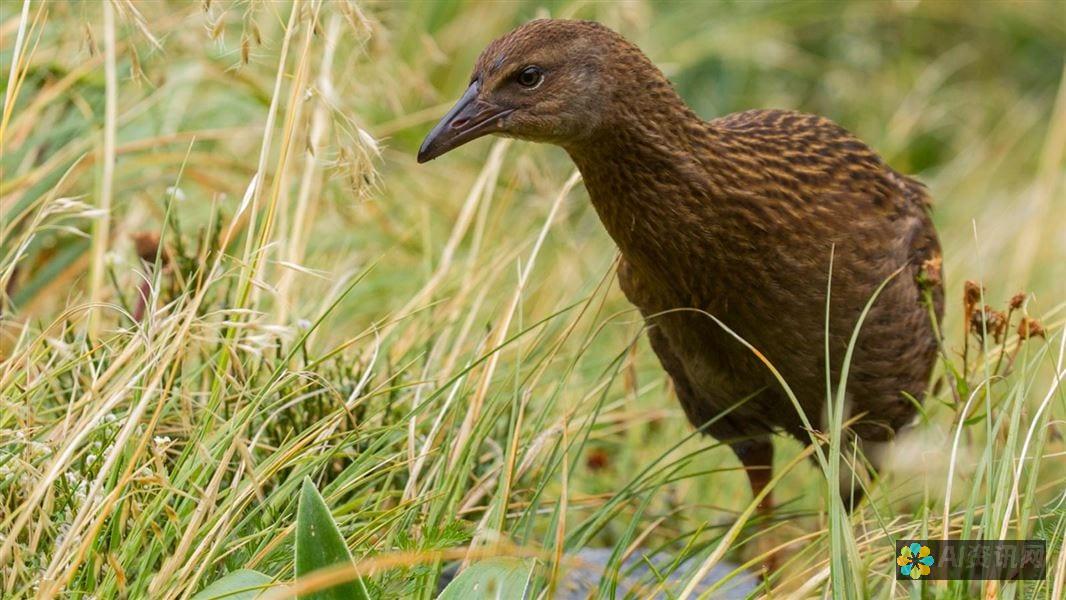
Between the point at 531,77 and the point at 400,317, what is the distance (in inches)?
19.4

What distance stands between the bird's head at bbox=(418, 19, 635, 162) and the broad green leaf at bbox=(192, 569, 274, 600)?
827mm

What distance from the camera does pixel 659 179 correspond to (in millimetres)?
2621

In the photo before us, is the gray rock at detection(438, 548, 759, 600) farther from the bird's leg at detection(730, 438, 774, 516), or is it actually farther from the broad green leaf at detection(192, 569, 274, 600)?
the broad green leaf at detection(192, 569, 274, 600)

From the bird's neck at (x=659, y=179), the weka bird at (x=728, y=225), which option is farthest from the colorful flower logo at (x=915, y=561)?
the bird's neck at (x=659, y=179)

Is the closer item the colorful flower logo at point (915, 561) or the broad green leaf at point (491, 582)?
the broad green leaf at point (491, 582)

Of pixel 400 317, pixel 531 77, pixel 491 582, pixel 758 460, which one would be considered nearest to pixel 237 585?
pixel 491 582

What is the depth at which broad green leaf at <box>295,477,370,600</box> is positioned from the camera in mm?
1946

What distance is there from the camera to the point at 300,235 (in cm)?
318

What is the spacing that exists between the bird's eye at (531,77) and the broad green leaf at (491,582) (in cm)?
90

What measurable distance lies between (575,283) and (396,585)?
6.34 ft

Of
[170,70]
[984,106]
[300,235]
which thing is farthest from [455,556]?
[984,106]

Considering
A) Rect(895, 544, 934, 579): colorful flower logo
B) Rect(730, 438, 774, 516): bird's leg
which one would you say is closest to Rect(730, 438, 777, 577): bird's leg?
Rect(730, 438, 774, 516): bird's leg

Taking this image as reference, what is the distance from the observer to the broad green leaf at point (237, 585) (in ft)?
6.60

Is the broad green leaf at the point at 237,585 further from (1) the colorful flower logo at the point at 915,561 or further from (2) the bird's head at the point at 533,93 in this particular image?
(1) the colorful flower logo at the point at 915,561
